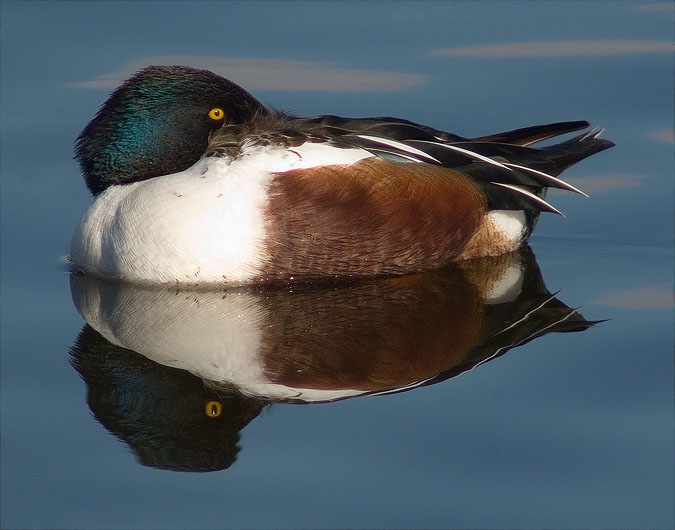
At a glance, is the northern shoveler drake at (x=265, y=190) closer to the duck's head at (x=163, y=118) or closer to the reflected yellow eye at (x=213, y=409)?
the duck's head at (x=163, y=118)

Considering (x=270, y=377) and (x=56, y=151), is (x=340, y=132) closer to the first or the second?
(x=270, y=377)

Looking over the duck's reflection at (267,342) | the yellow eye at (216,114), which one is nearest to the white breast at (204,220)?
the duck's reflection at (267,342)

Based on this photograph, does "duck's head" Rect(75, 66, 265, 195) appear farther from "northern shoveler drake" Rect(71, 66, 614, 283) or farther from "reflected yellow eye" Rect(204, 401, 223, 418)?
"reflected yellow eye" Rect(204, 401, 223, 418)

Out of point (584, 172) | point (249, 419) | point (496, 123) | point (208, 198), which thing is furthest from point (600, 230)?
point (249, 419)

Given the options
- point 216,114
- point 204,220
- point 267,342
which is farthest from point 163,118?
point 267,342

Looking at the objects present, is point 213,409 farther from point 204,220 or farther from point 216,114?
point 216,114

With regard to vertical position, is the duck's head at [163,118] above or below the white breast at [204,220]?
above
